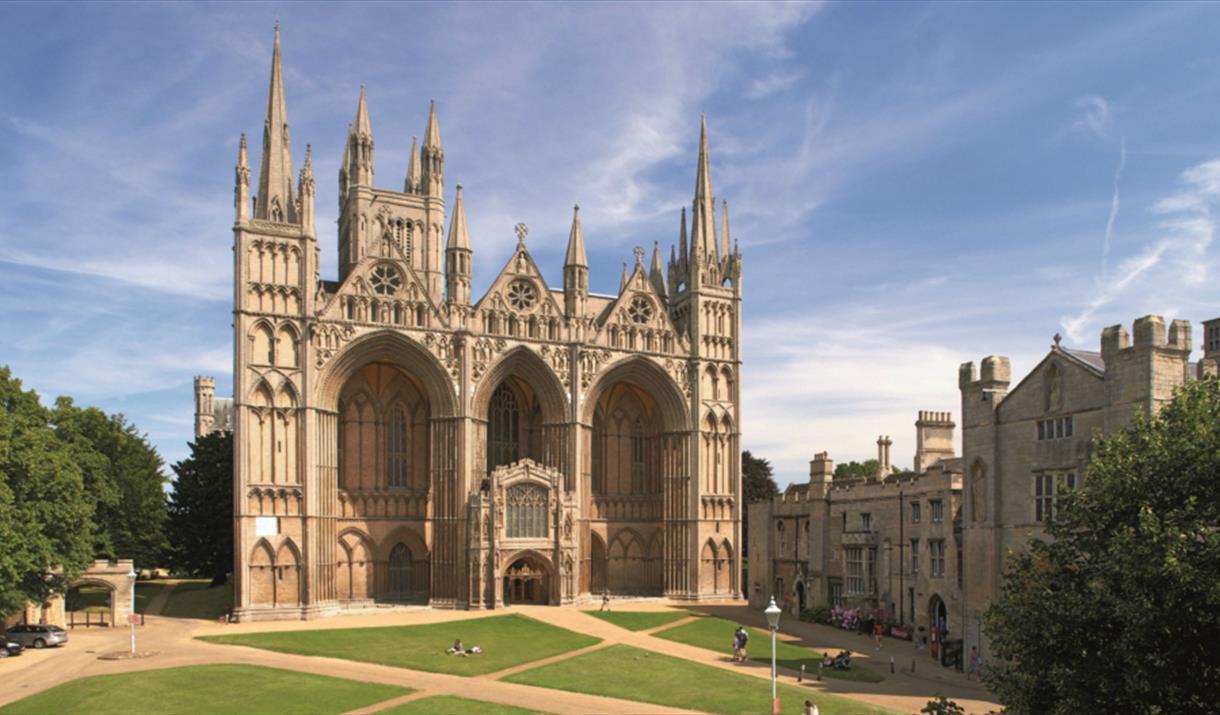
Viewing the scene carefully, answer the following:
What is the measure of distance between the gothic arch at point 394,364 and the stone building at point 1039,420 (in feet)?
119

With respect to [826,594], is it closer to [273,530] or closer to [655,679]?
[655,679]

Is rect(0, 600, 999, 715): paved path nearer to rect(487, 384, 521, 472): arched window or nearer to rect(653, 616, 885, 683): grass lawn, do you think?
rect(653, 616, 885, 683): grass lawn

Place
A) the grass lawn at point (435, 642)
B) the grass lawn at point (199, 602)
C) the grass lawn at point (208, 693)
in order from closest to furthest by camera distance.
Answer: the grass lawn at point (208, 693) < the grass lawn at point (435, 642) < the grass lawn at point (199, 602)

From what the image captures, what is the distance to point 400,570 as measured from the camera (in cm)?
7075

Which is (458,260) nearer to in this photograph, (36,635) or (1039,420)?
(36,635)

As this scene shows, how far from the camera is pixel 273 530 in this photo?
62562 mm

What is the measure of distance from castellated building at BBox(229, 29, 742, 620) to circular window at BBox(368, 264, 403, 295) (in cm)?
16

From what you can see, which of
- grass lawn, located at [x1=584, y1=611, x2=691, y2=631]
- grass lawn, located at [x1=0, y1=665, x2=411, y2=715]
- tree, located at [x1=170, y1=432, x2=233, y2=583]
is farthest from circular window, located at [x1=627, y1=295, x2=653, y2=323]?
grass lawn, located at [x1=0, y1=665, x2=411, y2=715]

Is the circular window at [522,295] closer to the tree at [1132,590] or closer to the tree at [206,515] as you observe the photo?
the tree at [206,515]

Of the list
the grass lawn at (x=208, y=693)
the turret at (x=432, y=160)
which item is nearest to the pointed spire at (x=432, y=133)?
the turret at (x=432, y=160)

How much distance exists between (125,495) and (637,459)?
126ft

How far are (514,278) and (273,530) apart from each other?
2403cm

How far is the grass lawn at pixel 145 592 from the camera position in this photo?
6962 cm

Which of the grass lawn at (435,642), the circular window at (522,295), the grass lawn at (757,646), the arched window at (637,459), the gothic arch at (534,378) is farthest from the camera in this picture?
the arched window at (637,459)
